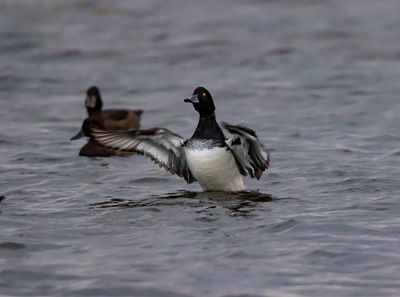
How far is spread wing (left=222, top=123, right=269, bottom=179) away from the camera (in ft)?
35.4

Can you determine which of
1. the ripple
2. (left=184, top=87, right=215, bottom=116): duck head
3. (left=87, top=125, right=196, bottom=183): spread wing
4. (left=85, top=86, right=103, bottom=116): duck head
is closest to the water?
the ripple

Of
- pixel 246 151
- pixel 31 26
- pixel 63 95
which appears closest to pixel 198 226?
pixel 246 151

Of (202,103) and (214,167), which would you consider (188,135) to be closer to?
(202,103)

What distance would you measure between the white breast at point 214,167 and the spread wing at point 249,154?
2.5 inches

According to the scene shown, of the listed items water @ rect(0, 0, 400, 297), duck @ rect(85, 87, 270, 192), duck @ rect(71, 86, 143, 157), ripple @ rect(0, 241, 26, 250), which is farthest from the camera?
duck @ rect(71, 86, 143, 157)

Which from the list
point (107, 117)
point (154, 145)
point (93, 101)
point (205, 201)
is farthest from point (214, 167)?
point (93, 101)

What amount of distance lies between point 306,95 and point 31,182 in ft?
18.6

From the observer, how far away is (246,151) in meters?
10.9

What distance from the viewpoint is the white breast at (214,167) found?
1084 cm

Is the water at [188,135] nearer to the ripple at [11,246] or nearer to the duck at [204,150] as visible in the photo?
the ripple at [11,246]

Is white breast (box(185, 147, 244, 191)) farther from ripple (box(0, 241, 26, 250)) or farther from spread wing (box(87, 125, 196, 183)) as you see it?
ripple (box(0, 241, 26, 250))

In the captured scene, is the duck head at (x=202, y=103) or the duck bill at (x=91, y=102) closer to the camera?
the duck head at (x=202, y=103)

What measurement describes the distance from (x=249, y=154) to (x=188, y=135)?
11.9 feet

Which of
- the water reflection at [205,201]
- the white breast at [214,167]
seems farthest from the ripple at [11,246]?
the white breast at [214,167]
